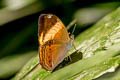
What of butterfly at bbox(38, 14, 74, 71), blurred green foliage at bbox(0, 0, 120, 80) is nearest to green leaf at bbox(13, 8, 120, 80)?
butterfly at bbox(38, 14, 74, 71)

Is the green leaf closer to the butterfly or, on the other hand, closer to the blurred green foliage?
the butterfly

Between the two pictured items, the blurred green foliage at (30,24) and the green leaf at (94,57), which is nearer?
the green leaf at (94,57)

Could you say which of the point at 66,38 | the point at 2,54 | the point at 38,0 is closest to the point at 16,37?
the point at 2,54

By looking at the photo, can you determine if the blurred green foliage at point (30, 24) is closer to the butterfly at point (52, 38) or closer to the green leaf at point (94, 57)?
the green leaf at point (94, 57)

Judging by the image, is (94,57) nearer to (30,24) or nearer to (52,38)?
(52,38)

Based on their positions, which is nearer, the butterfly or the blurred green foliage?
the butterfly

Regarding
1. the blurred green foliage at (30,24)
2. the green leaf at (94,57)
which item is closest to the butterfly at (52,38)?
the green leaf at (94,57)

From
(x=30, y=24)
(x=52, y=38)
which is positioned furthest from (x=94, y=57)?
(x=30, y=24)
